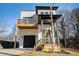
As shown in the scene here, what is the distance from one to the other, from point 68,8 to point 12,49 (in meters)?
1.27

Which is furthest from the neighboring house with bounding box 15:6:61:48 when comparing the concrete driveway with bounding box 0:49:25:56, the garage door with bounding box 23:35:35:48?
the concrete driveway with bounding box 0:49:25:56

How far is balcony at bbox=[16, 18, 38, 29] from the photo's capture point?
6.87m

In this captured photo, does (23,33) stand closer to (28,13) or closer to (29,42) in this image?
(29,42)

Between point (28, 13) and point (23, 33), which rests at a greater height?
point (28, 13)

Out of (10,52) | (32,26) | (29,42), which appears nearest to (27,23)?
(32,26)

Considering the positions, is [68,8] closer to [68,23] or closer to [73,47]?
[68,23]

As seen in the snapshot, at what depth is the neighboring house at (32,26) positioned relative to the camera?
687 centimetres

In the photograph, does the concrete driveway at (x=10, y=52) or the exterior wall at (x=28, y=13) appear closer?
the concrete driveway at (x=10, y=52)

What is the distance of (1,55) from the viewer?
680cm

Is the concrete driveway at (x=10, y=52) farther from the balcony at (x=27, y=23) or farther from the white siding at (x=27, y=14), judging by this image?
the white siding at (x=27, y=14)

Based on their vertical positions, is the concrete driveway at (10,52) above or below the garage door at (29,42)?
below

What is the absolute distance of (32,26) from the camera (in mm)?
6867

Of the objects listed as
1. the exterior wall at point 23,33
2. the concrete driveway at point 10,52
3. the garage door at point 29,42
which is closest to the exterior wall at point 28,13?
the exterior wall at point 23,33

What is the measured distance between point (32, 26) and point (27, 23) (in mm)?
109
